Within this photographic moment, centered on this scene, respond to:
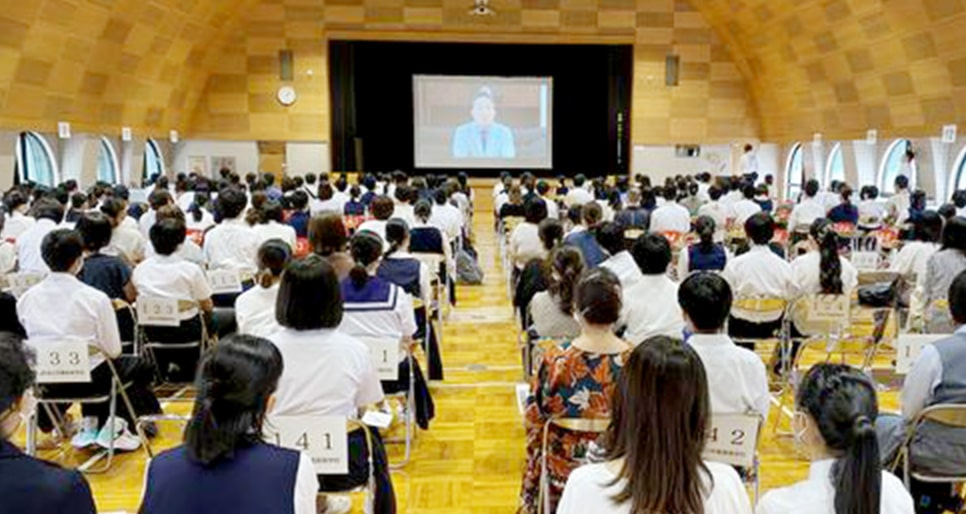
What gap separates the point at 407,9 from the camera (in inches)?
727

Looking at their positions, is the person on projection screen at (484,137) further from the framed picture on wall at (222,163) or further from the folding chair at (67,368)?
the folding chair at (67,368)

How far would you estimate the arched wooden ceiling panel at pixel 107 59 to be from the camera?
36.0 ft

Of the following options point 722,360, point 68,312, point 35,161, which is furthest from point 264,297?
point 35,161

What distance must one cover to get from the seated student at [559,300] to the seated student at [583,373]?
1.20m

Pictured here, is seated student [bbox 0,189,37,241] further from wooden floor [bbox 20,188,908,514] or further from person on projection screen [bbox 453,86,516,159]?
person on projection screen [bbox 453,86,516,159]

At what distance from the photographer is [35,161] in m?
13.5

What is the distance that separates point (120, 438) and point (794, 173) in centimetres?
1807

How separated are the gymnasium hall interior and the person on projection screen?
0.26 ft

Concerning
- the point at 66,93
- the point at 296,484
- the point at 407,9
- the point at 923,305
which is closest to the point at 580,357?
the point at 296,484

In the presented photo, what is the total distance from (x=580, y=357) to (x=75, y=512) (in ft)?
5.89

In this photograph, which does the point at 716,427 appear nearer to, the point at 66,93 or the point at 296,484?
the point at 296,484

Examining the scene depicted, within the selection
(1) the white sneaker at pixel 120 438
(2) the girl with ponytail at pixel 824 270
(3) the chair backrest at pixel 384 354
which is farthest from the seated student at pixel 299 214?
(2) the girl with ponytail at pixel 824 270

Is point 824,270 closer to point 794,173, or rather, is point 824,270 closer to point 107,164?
point 107,164

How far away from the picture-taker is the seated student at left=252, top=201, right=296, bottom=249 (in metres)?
6.77
